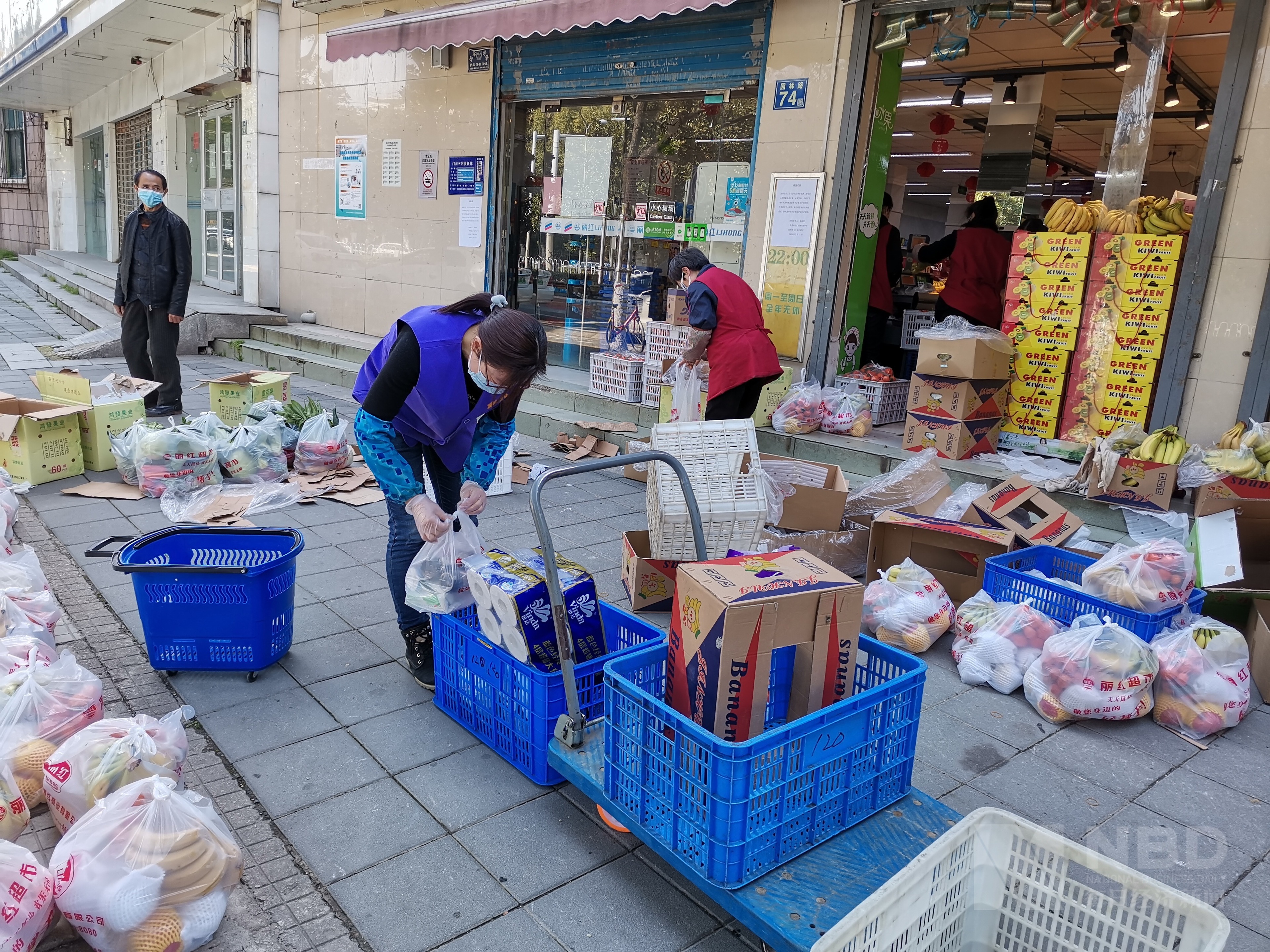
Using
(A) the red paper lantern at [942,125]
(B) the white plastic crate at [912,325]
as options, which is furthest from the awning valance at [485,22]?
(A) the red paper lantern at [942,125]

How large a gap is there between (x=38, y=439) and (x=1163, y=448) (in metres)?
6.62

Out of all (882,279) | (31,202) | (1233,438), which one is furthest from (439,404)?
(31,202)

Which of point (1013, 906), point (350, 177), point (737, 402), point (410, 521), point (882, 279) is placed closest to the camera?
point (1013, 906)

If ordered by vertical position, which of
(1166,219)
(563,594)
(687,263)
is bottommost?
(563,594)

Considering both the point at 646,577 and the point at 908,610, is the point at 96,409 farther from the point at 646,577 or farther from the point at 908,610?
the point at 908,610

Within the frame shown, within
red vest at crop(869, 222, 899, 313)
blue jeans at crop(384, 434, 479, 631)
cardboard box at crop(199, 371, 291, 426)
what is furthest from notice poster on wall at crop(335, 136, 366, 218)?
blue jeans at crop(384, 434, 479, 631)

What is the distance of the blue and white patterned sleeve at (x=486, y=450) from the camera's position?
324 centimetres

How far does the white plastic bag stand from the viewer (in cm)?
328

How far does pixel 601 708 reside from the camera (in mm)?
2764

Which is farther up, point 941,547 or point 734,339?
point 734,339

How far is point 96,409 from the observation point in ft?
18.6

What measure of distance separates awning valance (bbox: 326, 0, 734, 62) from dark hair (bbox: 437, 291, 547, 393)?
4507mm

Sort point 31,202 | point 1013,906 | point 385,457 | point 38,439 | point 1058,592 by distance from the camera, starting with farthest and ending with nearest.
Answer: point 31,202 → point 38,439 → point 1058,592 → point 385,457 → point 1013,906

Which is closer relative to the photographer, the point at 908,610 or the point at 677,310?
the point at 908,610
